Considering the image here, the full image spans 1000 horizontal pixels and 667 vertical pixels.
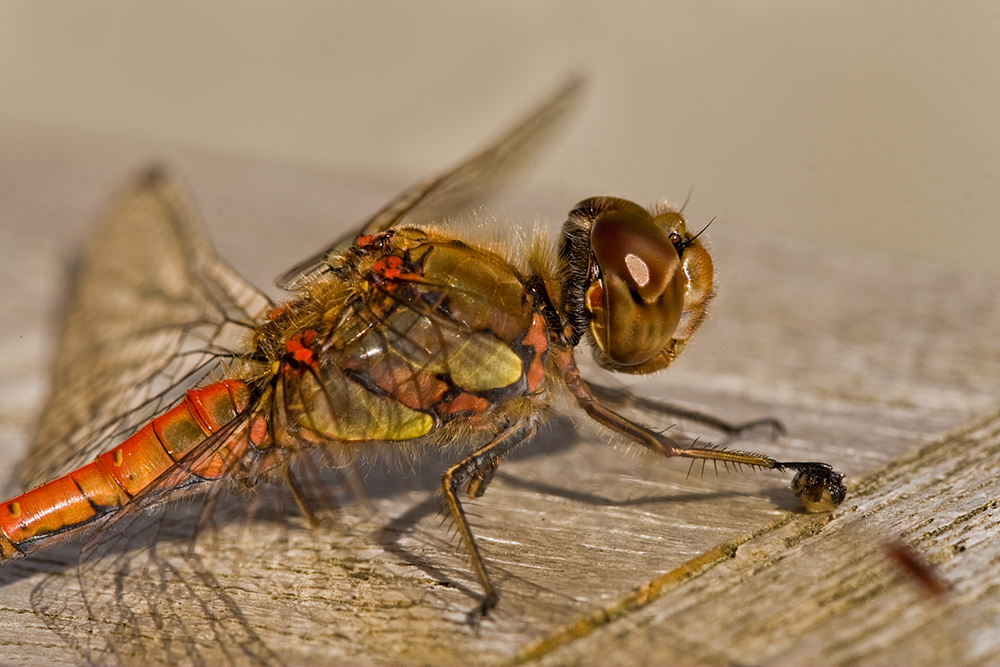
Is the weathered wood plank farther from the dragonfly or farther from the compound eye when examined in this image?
the compound eye

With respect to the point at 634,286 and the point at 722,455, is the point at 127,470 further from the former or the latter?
the point at 722,455

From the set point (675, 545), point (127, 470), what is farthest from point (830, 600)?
point (127, 470)

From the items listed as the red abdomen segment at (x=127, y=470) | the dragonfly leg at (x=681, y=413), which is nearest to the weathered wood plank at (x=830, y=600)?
the dragonfly leg at (x=681, y=413)

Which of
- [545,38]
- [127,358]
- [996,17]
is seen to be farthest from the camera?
[545,38]

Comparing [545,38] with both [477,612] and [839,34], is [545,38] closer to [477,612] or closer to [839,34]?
[839,34]

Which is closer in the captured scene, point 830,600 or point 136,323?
point 830,600

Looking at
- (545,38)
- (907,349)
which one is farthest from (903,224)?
(907,349)

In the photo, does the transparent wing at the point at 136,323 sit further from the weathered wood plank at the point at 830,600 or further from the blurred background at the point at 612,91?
the blurred background at the point at 612,91
